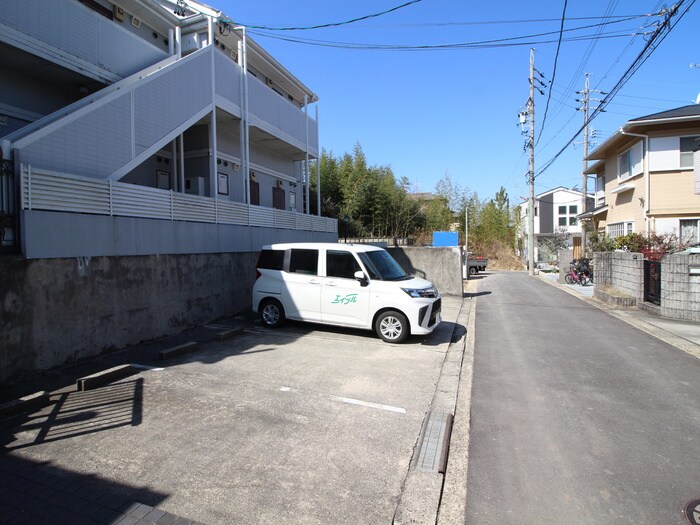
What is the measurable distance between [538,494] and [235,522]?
2190 mm

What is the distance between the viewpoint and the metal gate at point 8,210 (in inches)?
208

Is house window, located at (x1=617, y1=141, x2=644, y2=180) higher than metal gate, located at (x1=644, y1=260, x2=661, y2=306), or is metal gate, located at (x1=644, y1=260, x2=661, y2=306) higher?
house window, located at (x1=617, y1=141, x2=644, y2=180)

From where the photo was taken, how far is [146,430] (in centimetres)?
393

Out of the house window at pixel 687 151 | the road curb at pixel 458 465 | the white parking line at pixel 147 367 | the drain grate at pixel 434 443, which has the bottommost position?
the road curb at pixel 458 465

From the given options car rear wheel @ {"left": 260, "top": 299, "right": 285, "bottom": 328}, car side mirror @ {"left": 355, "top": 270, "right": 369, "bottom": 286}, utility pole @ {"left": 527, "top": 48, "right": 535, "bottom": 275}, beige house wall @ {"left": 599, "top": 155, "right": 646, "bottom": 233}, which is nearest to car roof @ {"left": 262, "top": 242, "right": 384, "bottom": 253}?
car side mirror @ {"left": 355, "top": 270, "right": 369, "bottom": 286}

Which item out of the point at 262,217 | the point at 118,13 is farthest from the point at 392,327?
the point at 118,13

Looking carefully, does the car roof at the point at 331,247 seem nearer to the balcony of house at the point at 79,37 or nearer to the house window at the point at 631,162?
the balcony of house at the point at 79,37

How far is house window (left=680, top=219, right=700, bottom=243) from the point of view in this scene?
52.9ft

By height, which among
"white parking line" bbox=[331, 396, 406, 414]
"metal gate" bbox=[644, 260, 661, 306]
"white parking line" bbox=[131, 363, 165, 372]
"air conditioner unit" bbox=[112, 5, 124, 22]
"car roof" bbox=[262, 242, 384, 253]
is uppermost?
"air conditioner unit" bbox=[112, 5, 124, 22]

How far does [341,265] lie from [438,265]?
8234 millimetres

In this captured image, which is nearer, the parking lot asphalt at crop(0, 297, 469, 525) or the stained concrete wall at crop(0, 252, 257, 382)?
the parking lot asphalt at crop(0, 297, 469, 525)

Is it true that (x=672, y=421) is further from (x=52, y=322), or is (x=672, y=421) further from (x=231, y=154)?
(x=231, y=154)

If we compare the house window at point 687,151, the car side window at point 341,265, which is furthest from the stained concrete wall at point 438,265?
the house window at point 687,151

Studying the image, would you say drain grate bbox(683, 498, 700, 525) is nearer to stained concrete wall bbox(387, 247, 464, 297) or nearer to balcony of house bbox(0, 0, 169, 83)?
balcony of house bbox(0, 0, 169, 83)
